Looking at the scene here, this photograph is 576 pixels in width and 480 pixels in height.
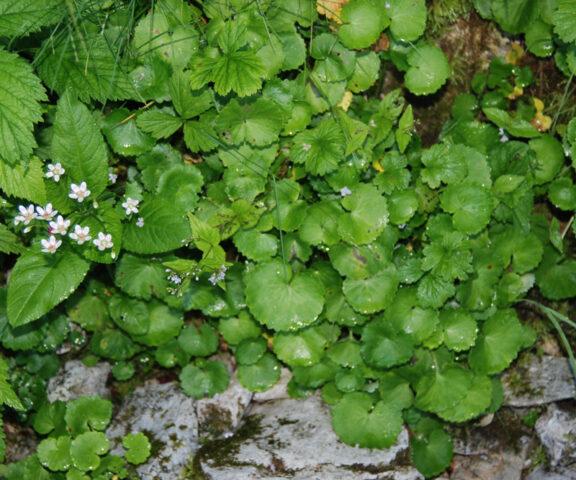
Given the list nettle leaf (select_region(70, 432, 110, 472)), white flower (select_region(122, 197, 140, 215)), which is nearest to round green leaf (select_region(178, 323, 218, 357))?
nettle leaf (select_region(70, 432, 110, 472))

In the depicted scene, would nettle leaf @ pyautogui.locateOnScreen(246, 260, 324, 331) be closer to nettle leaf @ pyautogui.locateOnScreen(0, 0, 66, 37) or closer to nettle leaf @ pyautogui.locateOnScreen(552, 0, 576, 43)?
nettle leaf @ pyautogui.locateOnScreen(0, 0, 66, 37)

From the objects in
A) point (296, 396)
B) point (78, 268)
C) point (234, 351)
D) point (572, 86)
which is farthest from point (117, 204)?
point (572, 86)

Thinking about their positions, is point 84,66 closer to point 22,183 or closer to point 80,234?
point 22,183

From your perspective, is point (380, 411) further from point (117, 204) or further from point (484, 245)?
point (117, 204)

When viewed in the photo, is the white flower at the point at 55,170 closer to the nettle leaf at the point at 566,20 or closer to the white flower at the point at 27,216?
the white flower at the point at 27,216

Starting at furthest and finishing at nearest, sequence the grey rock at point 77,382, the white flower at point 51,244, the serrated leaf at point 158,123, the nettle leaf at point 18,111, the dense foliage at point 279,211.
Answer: the grey rock at point 77,382, the serrated leaf at point 158,123, the dense foliage at point 279,211, the white flower at point 51,244, the nettle leaf at point 18,111

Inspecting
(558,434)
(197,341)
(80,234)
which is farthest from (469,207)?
(80,234)

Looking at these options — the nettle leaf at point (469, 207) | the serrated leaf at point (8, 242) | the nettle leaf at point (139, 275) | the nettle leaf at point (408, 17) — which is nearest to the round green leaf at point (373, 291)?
the nettle leaf at point (469, 207)
